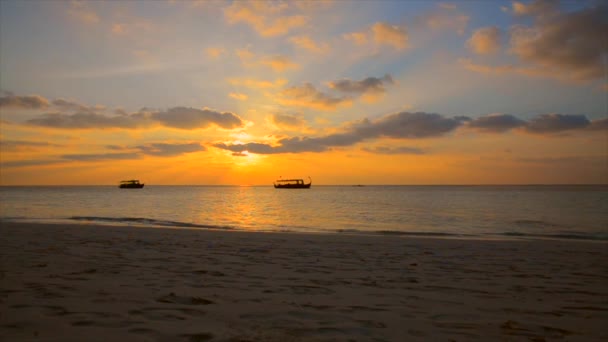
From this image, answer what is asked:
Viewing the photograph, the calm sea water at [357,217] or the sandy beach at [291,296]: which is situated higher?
the sandy beach at [291,296]

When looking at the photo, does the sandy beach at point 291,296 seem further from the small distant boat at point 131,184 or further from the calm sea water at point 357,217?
the small distant boat at point 131,184

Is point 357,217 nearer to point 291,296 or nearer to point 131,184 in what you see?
point 291,296

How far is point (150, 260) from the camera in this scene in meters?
9.16

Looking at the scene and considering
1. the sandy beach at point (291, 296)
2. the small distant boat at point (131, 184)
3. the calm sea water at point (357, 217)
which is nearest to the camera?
the sandy beach at point (291, 296)

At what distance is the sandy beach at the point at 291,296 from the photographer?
442 cm

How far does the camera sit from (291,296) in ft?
19.7

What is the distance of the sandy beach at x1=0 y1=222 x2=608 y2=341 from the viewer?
174 inches

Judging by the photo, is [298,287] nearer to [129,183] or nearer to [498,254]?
[498,254]

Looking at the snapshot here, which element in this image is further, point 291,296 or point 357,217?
point 357,217

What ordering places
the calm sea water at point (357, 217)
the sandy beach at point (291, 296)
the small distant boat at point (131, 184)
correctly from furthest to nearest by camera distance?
the small distant boat at point (131, 184)
the calm sea water at point (357, 217)
the sandy beach at point (291, 296)

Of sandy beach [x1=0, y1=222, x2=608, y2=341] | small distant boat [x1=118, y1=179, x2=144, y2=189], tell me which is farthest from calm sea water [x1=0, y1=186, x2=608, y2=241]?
small distant boat [x1=118, y1=179, x2=144, y2=189]

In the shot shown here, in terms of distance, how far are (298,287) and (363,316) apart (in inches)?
72.6

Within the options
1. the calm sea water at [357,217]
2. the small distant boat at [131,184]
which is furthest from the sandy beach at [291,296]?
the small distant boat at [131,184]

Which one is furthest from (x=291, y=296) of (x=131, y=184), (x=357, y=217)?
(x=131, y=184)
